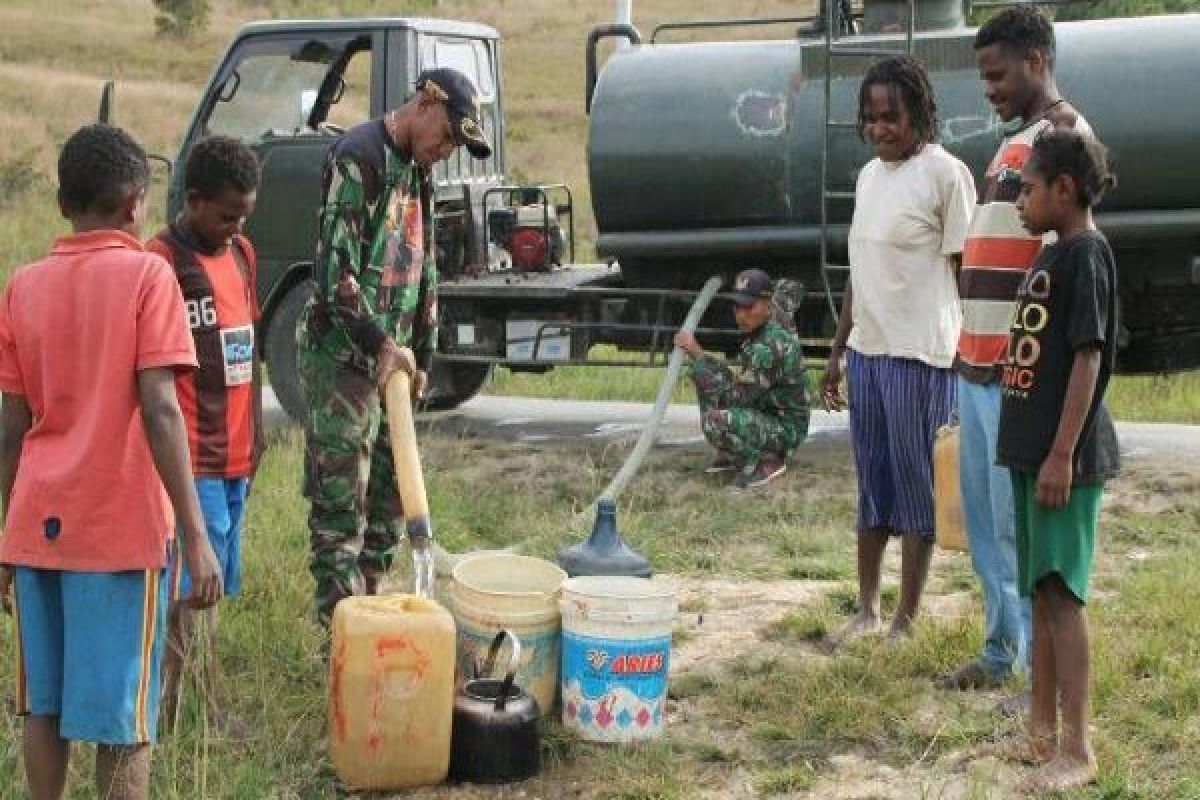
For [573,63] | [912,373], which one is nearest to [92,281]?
[912,373]

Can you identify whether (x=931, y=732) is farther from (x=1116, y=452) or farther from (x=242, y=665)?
(x=242, y=665)

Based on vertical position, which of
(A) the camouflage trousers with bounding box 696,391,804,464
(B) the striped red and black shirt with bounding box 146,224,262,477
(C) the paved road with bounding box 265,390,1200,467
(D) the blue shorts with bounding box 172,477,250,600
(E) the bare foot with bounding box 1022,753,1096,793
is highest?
(B) the striped red and black shirt with bounding box 146,224,262,477

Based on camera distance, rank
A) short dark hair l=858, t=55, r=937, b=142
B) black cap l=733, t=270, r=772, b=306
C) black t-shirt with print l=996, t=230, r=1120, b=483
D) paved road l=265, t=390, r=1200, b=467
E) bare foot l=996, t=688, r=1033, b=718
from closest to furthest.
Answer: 1. black t-shirt with print l=996, t=230, r=1120, b=483
2. bare foot l=996, t=688, r=1033, b=718
3. short dark hair l=858, t=55, r=937, b=142
4. black cap l=733, t=270, r=772, b=306
5. paved road l=265, t=390, r=1200, b=467

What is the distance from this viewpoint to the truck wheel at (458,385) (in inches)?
387

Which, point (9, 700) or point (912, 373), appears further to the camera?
point (912, 373)

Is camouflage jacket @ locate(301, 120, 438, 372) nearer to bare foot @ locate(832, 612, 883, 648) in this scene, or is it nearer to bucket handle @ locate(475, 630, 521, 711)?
bucket handle @ locate(475, 630, 521, 711)

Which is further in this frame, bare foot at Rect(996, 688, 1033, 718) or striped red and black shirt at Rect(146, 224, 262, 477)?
bare foot at Rect(996, 688, 1033, 718)

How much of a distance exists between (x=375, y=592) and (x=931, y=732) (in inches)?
69.8

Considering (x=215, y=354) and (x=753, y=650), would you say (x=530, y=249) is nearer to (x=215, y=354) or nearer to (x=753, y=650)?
(x=753, y=650)

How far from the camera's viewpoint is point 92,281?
330 centimetres

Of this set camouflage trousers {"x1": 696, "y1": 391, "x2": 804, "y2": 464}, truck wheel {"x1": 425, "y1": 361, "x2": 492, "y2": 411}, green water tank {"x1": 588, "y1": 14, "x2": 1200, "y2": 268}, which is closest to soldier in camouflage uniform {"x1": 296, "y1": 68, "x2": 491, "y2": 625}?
camouflage trousers {"x1": 696, "y1": 391, "x2": 804, "y2": 464}

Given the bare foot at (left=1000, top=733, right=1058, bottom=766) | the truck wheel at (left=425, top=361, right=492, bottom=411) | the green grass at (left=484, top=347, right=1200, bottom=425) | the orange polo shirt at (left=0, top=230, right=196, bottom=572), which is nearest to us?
the orange polo shirt at (left=0, top=230, right=196, bottom=572)

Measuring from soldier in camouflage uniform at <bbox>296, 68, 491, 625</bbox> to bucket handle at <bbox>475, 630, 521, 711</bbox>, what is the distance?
27.1 inches

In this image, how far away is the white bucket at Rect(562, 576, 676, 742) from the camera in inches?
174
